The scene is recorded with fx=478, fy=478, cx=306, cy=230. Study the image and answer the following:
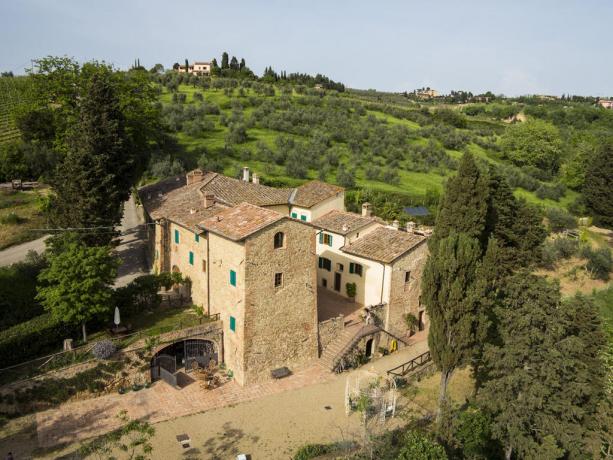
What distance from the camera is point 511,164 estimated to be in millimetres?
81688

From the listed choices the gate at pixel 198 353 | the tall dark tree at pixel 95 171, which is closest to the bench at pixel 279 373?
the gate at pixel 198 353

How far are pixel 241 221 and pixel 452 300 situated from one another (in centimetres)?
1085

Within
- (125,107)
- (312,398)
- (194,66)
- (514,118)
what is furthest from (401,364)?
(194,66)

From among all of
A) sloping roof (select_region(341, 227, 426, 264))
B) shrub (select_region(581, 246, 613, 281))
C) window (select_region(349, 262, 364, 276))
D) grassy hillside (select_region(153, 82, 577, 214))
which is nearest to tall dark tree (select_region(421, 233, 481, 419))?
sloping roof (select_region(341, 227, 426, 264))

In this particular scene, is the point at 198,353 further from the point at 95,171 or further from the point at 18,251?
the point at 18,251

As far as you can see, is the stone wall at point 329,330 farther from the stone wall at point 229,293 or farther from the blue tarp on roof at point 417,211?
the blue tarp on roof at point 417,211

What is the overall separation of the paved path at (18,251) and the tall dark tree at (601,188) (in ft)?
187

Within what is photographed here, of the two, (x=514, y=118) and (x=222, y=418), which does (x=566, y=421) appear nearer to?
(x=222, y=418)

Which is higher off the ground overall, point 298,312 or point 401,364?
point 298,312

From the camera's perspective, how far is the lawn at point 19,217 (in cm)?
3484

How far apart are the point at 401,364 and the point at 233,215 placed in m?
12.7

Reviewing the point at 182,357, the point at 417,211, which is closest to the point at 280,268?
the point at 182,357

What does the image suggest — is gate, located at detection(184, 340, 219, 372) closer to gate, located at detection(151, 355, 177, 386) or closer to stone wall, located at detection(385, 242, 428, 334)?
gate, located at detection(151, 355, 177, 386)

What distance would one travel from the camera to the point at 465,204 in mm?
30844
